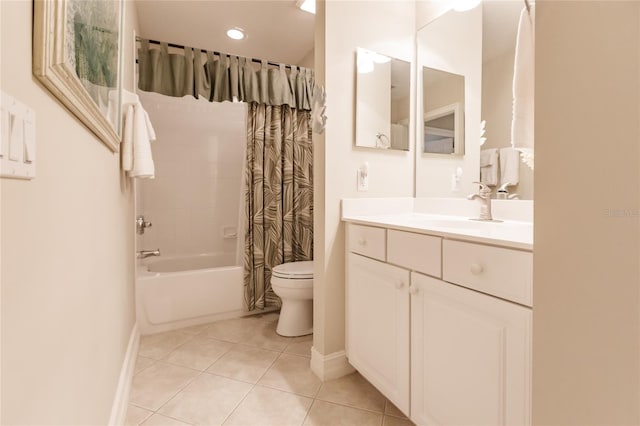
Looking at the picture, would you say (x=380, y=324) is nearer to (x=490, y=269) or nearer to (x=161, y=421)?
(x=490, y=269)

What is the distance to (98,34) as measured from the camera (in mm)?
863

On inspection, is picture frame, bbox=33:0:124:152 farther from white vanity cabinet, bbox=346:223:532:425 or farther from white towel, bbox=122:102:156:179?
white vanity cabinet, bbox=346:223:532:425

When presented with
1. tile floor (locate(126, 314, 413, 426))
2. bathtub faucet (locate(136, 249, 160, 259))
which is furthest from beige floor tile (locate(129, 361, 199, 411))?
bathtub faucet (locate(136, 249, 160, 259))

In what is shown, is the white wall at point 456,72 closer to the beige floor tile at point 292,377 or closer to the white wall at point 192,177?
the beige floor tile at point 292,377

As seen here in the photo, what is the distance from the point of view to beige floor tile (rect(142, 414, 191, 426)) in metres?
1.39

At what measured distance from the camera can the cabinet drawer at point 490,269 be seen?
88cm

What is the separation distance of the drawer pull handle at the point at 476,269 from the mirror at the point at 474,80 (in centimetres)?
67

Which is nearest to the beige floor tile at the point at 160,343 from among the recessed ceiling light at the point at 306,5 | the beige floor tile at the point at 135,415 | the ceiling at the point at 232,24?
the beige floor tile at the point at 135,415

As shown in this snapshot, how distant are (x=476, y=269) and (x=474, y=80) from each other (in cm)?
122

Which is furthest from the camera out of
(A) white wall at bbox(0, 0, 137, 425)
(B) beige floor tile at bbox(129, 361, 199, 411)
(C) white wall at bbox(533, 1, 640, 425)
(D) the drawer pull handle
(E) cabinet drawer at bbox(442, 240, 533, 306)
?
(B) beige floor tile at bbox(129, 361, 199, 411)

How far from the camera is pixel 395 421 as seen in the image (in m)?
1.41

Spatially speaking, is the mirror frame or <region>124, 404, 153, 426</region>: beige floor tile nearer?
<region>124, 404, 153, 426</region>: beige floor tile

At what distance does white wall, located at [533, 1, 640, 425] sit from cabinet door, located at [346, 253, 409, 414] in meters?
0.91

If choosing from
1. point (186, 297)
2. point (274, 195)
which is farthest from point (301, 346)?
point (274, 195)
